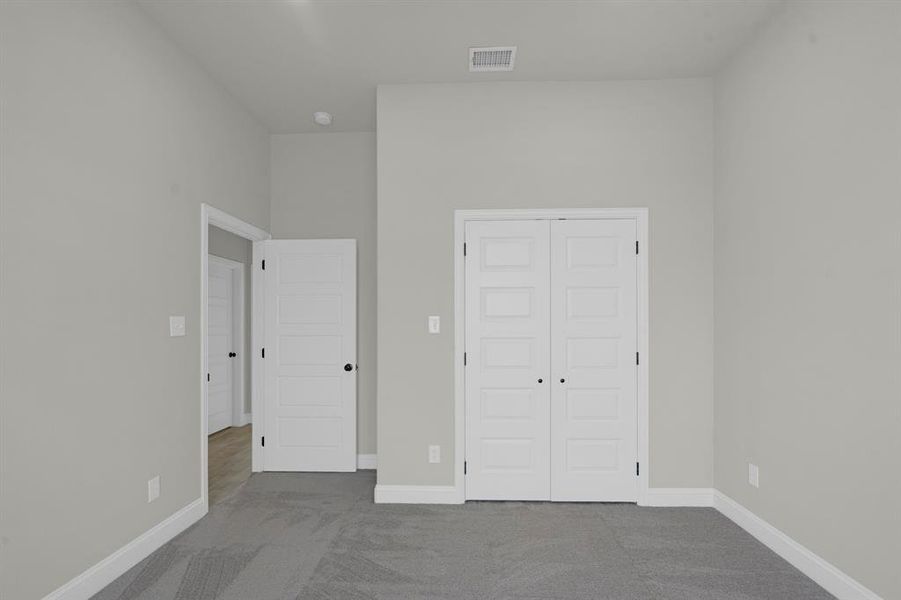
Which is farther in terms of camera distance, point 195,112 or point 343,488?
point 343,488

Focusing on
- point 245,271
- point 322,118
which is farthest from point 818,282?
point 245,271

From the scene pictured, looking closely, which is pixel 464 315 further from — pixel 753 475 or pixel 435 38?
pixel 753 475

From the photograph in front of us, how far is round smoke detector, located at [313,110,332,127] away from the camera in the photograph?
414 centimetres

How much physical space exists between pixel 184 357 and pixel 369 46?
2.40 meters

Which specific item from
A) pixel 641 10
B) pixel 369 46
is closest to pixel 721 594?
pixel 641 10

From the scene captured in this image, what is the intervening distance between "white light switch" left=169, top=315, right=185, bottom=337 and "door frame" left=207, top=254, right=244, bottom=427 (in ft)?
10.1

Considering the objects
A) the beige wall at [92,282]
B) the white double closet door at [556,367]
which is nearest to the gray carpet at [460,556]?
the white double closet door at [556,367]

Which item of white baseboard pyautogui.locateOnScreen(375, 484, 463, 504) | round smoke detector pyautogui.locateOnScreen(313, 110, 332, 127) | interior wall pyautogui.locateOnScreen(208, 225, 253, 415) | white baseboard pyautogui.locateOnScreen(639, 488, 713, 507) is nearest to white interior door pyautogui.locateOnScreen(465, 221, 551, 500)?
white baseboard pyautogui.locateOnScreen(375, 484, 463, 504)

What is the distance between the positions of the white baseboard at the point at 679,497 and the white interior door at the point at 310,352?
98.8 inches

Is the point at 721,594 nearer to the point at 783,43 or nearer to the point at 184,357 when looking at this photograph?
the point at 783,43

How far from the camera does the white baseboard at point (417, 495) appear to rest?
351 centimetres

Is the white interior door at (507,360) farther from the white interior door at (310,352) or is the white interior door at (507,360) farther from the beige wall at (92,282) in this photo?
the beige wall at (92,282)

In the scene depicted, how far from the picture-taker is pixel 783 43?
9.01 feet

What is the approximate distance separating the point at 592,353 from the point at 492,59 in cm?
224
